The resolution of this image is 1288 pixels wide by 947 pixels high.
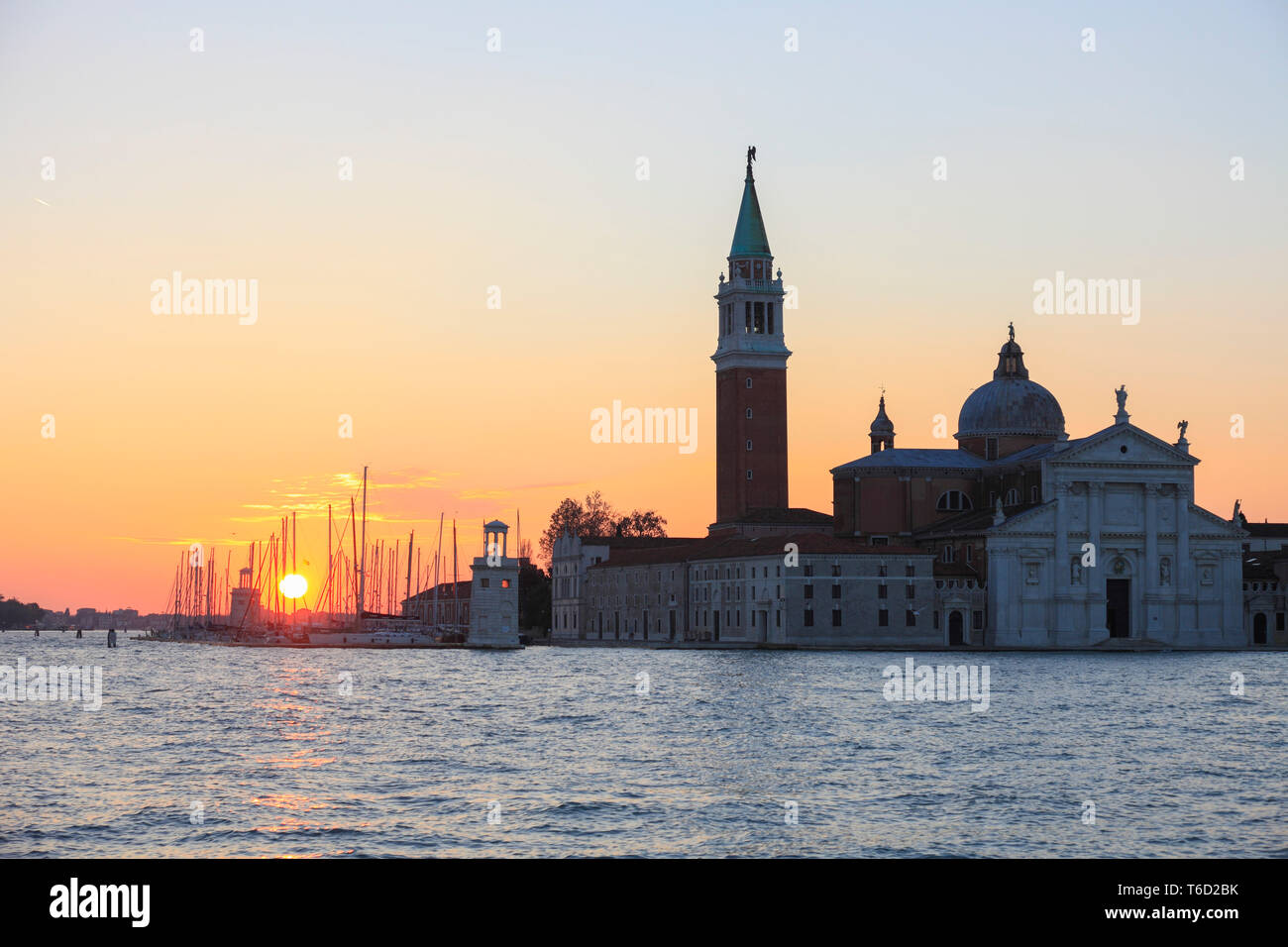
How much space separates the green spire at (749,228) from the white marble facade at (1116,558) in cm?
2826

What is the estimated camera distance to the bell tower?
10038cm

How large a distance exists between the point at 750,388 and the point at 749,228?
39.1 ft

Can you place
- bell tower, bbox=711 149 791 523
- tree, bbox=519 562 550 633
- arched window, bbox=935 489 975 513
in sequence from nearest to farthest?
arched window, bbox=935 489 975 513 < bell tower, bbox=711 149 791 523 < tree, bbox=519 562 550 633

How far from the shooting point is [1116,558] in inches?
3410

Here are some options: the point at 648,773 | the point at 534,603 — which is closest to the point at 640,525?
the point at 534,603

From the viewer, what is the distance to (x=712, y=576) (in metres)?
93.3

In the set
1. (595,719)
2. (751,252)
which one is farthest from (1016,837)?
(751,252)

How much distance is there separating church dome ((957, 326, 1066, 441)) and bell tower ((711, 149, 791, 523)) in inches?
484

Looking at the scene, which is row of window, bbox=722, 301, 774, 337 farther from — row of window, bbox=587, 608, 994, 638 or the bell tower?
row of window, bbox=587, 608, 994, 638

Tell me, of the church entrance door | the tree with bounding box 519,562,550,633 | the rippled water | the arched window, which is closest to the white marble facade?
the church entrance door

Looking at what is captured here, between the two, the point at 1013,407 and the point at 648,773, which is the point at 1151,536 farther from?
the point at 648,773

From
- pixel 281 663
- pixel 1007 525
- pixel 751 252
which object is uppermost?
pixel 751 252
